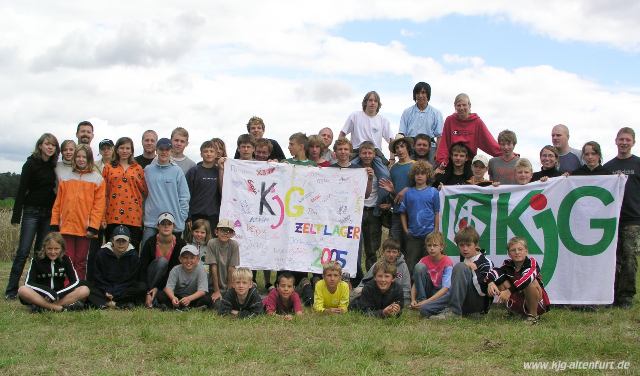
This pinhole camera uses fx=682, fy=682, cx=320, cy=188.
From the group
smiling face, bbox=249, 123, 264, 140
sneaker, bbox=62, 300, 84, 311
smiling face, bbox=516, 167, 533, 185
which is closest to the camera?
sneaker, bbox=62, 300, 84, 311

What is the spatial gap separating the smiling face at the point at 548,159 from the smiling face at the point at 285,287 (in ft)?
12.5

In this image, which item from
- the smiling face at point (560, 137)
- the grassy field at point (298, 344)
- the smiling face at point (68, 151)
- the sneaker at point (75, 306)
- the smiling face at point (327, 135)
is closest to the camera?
the grassy field at point (298, 344)

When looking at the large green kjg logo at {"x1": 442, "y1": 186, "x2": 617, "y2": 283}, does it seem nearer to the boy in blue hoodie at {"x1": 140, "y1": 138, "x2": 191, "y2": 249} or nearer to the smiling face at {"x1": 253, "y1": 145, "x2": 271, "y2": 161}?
the smiling face at {"x1": 253, "y1": 145, "x2": 271, "y2": 161}

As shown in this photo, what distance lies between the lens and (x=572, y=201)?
8852 millimetres

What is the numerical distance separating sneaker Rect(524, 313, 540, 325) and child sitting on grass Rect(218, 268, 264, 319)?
9.70ft

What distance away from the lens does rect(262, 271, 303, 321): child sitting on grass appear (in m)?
7.88

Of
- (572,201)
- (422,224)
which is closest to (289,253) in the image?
(422,224)

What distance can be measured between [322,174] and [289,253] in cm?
121

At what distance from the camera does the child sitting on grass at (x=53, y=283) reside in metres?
7.95

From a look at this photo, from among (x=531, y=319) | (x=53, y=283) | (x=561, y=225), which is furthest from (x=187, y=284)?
(x=561, y=225)

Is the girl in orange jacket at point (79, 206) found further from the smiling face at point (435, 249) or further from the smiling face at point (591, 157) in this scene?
the smiling face at point (591, 157)

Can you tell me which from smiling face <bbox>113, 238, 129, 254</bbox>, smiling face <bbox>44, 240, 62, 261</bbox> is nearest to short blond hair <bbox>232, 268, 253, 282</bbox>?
smiling face <bbox>113, 238, 129, 254</bbox>

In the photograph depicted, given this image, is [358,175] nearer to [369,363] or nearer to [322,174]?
[322,174]

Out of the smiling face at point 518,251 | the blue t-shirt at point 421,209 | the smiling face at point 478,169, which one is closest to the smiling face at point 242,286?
the blue t-shirt at point 421,209
